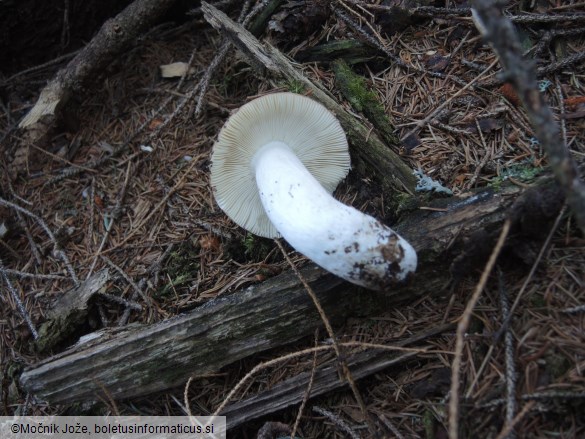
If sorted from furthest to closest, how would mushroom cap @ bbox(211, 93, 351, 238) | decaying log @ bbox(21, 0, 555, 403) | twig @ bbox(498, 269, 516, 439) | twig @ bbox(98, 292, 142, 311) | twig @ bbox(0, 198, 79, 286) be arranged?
twig @ bbox(0, 198, 79, 286) → twig @ bbox(98, 292, 142, 311) → mushroom cap @ bbox(211, 93, 351, 238) → decaying log @ bbox(21, 0, 555, 403) → twig @ bbox(498, 269, 516, 439)

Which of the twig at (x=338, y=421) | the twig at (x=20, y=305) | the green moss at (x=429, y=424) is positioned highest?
the twig at (x=20, y=305)

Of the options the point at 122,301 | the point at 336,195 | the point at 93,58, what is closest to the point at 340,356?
the point at 336,195

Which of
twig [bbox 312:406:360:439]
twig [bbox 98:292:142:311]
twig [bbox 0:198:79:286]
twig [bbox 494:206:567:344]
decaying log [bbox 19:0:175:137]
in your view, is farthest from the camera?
decaying log [bbox 19:0:175:137]

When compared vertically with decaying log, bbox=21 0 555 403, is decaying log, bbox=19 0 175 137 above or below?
above

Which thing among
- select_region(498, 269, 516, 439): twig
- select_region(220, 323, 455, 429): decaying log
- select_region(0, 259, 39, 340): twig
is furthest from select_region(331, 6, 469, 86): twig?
select_region(0, 259, 39, 340): twig

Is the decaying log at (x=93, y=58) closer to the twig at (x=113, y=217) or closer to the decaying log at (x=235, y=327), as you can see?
the twig at (x=113, y=217)

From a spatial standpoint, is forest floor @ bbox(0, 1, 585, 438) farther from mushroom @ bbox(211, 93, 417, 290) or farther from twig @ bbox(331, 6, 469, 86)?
mushroom @ bbox(211, 93, 417, 290)

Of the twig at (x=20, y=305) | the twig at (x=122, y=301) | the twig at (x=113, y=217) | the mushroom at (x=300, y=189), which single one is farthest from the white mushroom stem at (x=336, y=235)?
the twig at (x=20, y=305)
